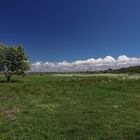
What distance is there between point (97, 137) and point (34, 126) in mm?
5082

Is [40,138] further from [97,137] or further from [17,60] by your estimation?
[17,60]

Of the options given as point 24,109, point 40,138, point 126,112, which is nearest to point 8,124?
point 40,138

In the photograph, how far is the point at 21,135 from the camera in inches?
714

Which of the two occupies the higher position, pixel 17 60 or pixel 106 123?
pixel 17 60

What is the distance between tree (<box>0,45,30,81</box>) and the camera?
87.6 m

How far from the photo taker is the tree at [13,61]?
3447 inches

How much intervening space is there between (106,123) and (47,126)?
14.9ft

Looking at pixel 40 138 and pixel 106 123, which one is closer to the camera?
pixel 40 138

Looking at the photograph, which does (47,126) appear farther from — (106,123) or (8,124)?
(106,123)

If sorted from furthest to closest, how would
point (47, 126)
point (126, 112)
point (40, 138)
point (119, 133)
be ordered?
point (126, 112), point (47, 126), point (119, 133), point (40, 138)

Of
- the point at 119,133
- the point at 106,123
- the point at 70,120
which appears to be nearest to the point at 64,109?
the point at 70,120

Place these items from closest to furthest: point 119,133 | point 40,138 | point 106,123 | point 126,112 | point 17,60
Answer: point 40,138, point 119,133, point 106,123, point 126,112, point 17,60

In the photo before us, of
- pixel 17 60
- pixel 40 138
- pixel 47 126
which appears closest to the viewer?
pixel 40 138

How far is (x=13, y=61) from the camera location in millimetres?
87438
